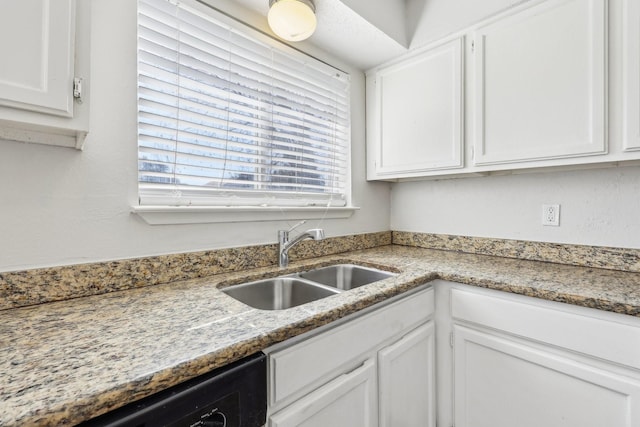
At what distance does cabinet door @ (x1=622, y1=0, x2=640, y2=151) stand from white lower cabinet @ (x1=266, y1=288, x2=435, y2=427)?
0.99 m

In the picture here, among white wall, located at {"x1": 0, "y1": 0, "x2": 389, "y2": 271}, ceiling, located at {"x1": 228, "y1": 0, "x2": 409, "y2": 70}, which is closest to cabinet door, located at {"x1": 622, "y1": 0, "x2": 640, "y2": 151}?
ceiling, located at {"x1": 228, "y1": 0, "x2": 409, "y2": 70}

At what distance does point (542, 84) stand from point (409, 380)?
1.45 metres

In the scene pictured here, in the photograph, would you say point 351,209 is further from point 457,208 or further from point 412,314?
point 412,314

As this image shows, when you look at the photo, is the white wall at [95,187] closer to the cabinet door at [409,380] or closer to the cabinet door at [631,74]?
the cabinet door at [409,380]

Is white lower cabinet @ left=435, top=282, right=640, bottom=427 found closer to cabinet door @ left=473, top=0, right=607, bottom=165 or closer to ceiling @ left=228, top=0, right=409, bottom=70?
cabinet door @ left=473, top=0, right=607, bottom=165

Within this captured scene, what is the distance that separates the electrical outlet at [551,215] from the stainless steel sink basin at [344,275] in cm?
96

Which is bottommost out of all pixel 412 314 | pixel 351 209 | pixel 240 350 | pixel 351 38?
pixel 412 314

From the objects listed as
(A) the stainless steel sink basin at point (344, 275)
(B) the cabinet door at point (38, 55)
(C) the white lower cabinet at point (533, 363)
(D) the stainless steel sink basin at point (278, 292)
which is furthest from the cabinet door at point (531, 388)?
(B) the cabinet door at point (38, 55)

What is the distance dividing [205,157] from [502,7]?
1.61m

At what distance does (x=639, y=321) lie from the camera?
3.05 feet

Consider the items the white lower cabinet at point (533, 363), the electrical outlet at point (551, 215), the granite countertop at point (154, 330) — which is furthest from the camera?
the electrical outlet at point (551, 215)

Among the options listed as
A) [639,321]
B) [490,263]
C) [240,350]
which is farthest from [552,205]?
[240,350]

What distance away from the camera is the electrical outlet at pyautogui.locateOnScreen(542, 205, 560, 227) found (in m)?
1.53

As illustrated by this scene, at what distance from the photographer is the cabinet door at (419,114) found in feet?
5.30
